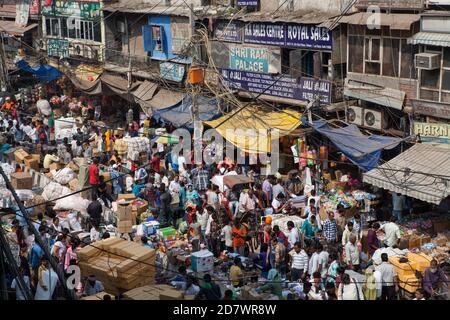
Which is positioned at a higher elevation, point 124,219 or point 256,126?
point 256,126

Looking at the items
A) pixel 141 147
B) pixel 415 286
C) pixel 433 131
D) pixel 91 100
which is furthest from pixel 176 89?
pixel 415 286

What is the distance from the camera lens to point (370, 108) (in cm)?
1989

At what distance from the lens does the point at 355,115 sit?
20281mm

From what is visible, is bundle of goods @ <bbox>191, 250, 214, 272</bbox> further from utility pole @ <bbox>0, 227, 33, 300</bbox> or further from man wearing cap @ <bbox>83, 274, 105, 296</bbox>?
utility pole @ <bbox>0, 227, 33, 300</bbox>

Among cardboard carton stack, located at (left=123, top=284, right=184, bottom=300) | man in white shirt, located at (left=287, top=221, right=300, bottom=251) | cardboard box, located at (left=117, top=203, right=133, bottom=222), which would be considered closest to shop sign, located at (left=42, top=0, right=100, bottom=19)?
cardboard box, located at (left=117, top=203, right=133, bottom=222)

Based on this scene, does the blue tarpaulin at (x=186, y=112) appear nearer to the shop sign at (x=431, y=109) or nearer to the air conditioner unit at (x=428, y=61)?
the shop sign at (x=431, y=109)

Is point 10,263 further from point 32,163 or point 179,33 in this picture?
point 179,33

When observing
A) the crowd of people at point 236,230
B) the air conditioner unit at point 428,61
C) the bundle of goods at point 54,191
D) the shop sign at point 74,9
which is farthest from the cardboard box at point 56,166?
the shop sign at point 74,9

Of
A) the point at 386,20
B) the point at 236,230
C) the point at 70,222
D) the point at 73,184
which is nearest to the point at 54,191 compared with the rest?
the point at 73,184

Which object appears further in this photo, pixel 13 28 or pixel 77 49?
pixel 13 28

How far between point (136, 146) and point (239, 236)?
7909mm

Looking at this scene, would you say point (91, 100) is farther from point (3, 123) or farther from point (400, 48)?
point (400, 48)

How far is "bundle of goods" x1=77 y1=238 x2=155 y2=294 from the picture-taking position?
13516 mm

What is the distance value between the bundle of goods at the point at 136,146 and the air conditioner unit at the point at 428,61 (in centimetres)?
888
